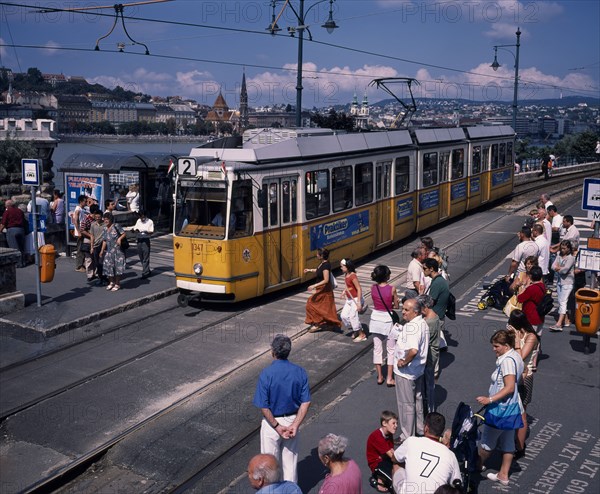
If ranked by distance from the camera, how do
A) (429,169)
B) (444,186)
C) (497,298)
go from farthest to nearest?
(444,186) → (429,169) → (497,298)

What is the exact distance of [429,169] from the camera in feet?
71.8

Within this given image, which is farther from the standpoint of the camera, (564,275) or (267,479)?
(564,275)

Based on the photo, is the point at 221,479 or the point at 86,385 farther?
the point at 86,385

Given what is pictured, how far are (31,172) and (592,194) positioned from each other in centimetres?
1019

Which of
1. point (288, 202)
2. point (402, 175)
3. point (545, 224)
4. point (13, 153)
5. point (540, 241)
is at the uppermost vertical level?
point (13, 153)

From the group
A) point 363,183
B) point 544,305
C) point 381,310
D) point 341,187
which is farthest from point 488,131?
point 381,310

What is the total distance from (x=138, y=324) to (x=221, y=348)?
6.83 ft

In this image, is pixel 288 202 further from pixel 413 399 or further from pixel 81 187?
pixel 81 187

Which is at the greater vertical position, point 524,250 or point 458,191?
point 458,191

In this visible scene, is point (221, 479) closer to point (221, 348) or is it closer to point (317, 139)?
point (221, 348)

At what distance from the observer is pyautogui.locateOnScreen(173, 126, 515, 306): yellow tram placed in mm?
12891

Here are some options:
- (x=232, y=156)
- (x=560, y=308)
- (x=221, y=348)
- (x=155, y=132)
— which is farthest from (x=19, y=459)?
(x=155, y=132)

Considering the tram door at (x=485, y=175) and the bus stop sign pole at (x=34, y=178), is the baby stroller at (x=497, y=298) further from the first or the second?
the tram door at (x=485, y=175)

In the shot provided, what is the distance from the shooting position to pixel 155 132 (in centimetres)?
8712
